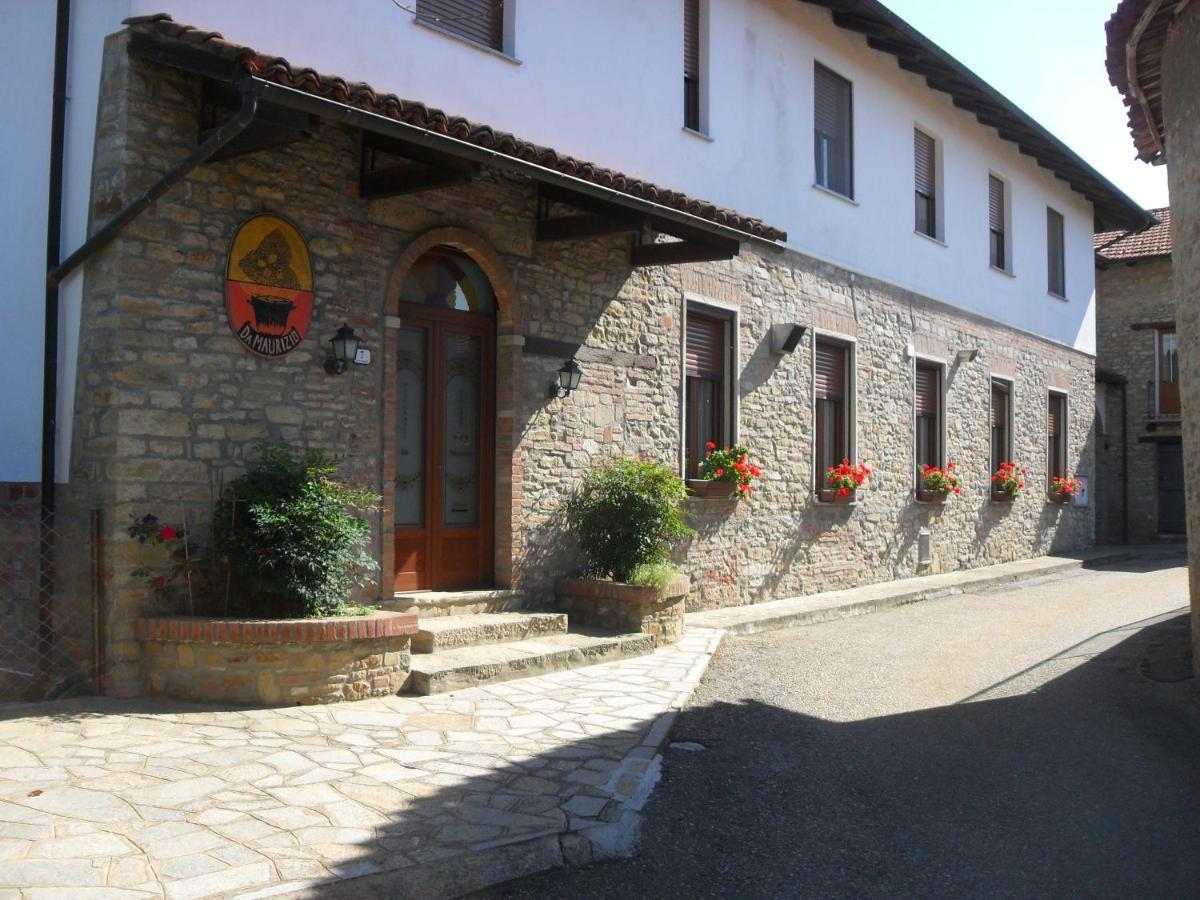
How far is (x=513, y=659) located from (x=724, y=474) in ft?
12.9

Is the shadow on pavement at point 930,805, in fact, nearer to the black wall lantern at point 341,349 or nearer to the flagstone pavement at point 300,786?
the flagstone pavement at point 300,786

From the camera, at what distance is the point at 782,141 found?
38.5 ft

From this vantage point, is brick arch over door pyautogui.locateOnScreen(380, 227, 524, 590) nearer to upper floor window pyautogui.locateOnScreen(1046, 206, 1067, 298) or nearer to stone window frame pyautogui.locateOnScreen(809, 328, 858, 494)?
stone window frame pyautogui.locateOnScreen(809, 328, 858, 494)

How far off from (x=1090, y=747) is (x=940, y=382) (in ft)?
31.4

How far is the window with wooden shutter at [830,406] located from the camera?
12.5 meters

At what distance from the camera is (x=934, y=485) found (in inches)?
563

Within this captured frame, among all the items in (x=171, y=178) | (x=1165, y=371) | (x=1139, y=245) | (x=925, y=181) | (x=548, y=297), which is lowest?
(x=548, y=297)

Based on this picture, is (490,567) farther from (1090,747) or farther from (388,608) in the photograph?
(1090,747)

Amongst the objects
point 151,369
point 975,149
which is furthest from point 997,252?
point 151,369

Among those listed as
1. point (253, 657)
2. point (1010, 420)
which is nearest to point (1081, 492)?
point (1010, 420)

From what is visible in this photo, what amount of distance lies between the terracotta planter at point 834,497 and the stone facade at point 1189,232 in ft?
16.2

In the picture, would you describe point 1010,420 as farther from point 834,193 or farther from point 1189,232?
point 1189,232

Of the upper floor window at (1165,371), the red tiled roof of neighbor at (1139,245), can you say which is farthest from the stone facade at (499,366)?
the upper floor window at (1165,371)

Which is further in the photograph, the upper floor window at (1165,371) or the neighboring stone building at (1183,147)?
the upper floor window at (1165,371)
